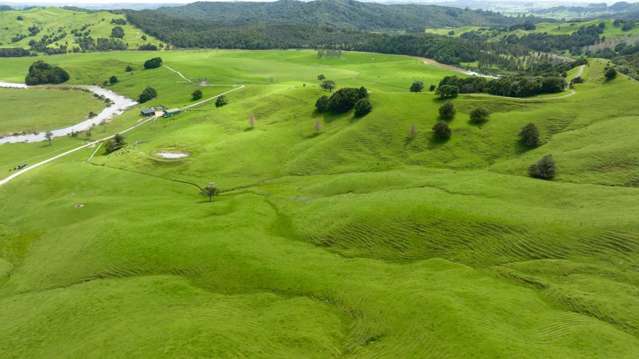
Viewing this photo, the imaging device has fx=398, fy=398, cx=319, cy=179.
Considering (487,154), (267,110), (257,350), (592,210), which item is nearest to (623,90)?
(487,154)

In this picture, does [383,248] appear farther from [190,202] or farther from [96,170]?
[96,170]

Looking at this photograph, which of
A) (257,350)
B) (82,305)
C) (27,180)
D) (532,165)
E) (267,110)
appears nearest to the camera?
(257,350)

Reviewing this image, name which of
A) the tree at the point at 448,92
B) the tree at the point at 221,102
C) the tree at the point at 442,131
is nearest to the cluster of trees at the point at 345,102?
the tree at the point at 448,92

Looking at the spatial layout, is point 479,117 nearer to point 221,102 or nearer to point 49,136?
point 221,102

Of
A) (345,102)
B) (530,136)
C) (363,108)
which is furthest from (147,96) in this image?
(530,136)

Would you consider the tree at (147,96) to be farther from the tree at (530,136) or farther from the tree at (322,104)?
the tree at (530,136)

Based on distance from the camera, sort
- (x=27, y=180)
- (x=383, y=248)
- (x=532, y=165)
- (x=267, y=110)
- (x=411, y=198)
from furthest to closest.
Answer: (x=267, y=110)
(x=27, y=180)
(x=532, y=165)
(x=411, y=198)
(x=383, y=248)
